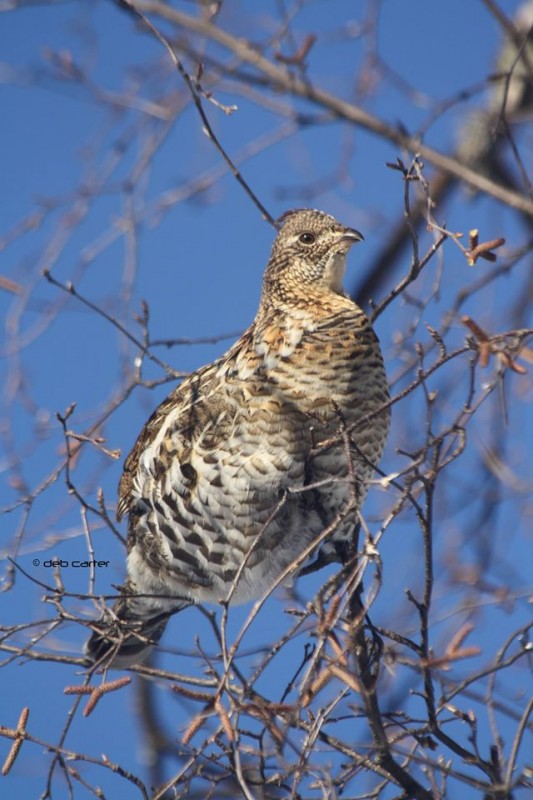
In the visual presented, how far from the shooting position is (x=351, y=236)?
437cm

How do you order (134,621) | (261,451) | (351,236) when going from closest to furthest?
(261,451) → (351,236) → (134,621)

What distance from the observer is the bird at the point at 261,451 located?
3857 mm

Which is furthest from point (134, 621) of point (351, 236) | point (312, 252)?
point (351, 236)

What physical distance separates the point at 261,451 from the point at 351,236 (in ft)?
3.44

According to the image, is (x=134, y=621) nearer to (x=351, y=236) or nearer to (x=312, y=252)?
(x=312, y=252)

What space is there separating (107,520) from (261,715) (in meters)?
1.08

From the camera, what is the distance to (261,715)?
8.85ft

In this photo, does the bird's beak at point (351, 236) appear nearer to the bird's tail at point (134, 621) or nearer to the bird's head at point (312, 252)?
the bird's head at point (312, 252)

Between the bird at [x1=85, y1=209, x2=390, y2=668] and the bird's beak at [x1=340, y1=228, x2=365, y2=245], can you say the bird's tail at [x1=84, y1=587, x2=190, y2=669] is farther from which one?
the bird's beak at [x1=340, y1=228, x2=365, y2=245]

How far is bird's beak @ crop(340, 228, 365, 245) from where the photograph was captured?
4332 mm

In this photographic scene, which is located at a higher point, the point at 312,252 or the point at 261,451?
the point at 312,252

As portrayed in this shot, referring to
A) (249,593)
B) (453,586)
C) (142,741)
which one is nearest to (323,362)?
(249,593)

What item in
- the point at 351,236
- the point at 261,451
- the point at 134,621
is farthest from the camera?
the point at 134,621

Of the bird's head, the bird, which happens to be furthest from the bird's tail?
the bird's head
